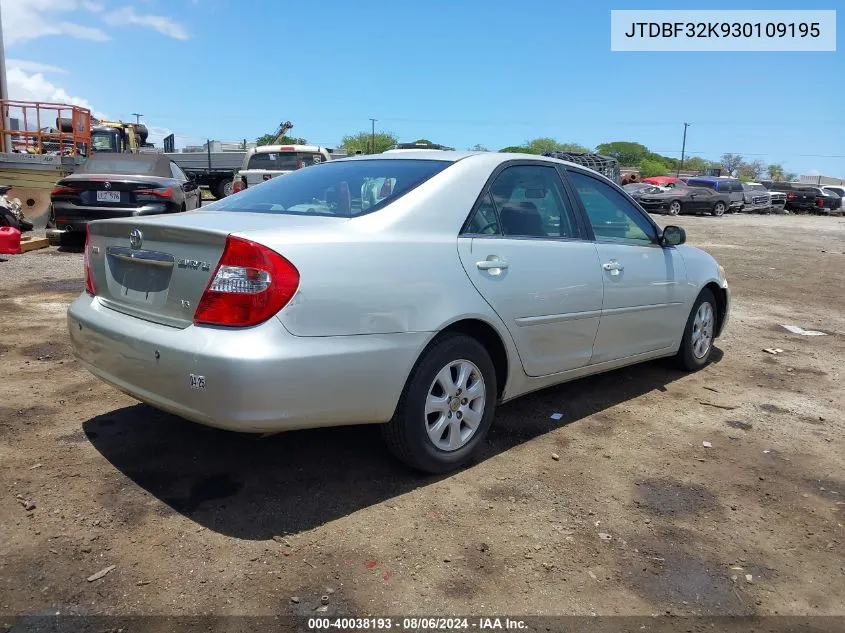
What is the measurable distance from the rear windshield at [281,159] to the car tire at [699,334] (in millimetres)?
10981

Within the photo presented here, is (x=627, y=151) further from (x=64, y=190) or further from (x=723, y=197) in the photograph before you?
(x=64, y=190)

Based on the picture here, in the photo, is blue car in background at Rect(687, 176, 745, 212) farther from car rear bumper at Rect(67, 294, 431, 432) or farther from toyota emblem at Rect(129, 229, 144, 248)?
toyota emblem at Rect(129, 229, 144, 248)

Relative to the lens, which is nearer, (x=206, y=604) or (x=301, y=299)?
(x=206, y=604)

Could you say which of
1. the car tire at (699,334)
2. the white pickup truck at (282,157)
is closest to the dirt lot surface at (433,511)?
the car tire at (699,334)

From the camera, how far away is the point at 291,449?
3.61 m

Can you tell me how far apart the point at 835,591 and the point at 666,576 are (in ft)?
2.07

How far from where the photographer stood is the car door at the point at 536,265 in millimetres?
3438

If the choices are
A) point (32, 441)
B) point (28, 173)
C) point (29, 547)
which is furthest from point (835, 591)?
point (28, 173)

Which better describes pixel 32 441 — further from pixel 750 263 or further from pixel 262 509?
pixel 750 263

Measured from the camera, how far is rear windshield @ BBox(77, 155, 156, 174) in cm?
1052

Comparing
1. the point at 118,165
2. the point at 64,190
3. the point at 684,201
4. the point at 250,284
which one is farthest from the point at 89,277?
the point at 684,201

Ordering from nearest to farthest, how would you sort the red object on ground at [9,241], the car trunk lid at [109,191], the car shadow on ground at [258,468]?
the car shadow on ground at [258,468]
the car trunk lid at [109,191]
the red object on ground at [9,241]

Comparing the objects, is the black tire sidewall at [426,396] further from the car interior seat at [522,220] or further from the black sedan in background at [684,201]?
the black sedan in background at [684,201]

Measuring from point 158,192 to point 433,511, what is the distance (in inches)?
321
